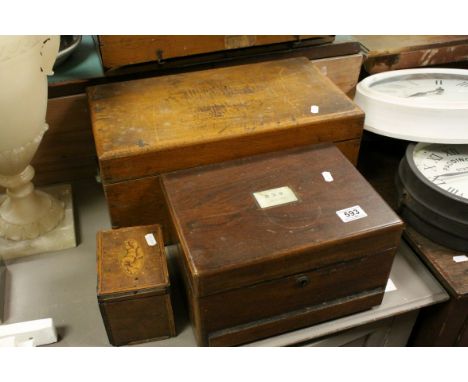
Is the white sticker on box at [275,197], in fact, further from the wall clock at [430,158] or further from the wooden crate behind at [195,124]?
the wall clock at [430,158]

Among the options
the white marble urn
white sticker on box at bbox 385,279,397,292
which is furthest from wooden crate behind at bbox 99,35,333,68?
white sticker on box at bbox 385,279,397,292

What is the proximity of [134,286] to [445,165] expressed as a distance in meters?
0.71

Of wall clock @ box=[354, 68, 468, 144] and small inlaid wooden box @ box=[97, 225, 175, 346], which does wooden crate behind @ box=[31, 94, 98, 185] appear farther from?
wall clock @ box=[354, 68, 468, 144]

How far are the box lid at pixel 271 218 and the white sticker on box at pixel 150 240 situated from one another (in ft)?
0.28

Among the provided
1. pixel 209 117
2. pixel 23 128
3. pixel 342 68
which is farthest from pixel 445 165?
pixel 23 128

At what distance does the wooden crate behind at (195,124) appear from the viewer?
89 centimetres

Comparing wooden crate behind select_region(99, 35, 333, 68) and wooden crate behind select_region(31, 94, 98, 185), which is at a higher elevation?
wooden crate behind select_region(99, 35, 333, 68)

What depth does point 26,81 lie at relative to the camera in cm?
79

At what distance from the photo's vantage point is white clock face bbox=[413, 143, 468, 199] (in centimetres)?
96

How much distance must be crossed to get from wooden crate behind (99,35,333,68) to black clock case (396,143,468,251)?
45cm

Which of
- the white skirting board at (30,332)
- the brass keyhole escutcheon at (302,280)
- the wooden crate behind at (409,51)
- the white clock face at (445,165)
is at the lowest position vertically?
the white skirting board at (30,332)

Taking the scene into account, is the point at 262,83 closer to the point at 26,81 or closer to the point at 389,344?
the point at 26,81

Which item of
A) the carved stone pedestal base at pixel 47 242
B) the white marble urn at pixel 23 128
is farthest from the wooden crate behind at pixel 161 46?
the carved stone pedestal base at pixel 47 242

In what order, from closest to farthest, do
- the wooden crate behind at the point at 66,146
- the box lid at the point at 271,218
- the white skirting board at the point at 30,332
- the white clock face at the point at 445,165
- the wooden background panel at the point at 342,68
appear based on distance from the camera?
the box lid at the point at 271,218, the white skirting board at the point at 30,332, the white clock face at the point at 445,165, the wooden crate behind at the point at 66,146, the wooden background panel at the point at 342,68
